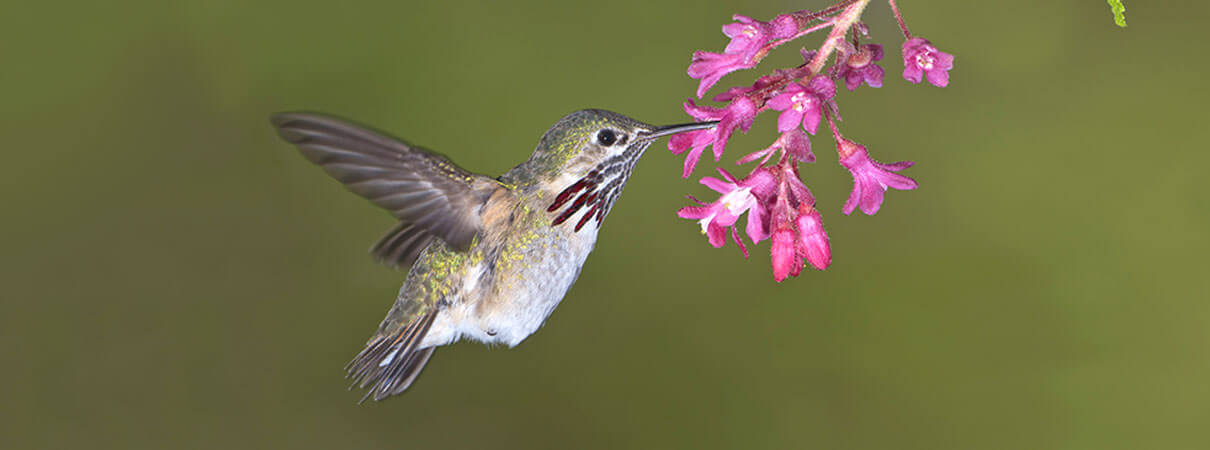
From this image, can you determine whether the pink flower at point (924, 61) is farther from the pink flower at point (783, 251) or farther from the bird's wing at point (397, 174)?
the bird's wing at point (397, 174)

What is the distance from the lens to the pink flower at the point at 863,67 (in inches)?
47.9

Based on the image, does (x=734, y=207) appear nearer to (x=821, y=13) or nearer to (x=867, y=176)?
(x=867, y=176)

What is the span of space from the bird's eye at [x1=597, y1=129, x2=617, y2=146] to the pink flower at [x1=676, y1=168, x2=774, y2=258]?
311 millimetres

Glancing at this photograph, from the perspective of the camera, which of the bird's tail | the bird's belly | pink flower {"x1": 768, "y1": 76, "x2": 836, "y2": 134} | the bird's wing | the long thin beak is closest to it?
pink flower {"x1": 768, "y1": 76, "x2": 836, "y2": 134}

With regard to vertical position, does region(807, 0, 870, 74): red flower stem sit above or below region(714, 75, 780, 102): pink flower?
above

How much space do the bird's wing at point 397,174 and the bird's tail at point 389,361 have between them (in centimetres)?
30

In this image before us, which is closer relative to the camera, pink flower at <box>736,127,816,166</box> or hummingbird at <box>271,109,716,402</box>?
pink flower at <box>736,127,816,166</box>

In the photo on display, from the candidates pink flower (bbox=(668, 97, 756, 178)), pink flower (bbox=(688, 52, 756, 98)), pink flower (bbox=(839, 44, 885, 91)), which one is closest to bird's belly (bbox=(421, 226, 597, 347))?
pink flower (bbox=(668, 97, 756, 178))

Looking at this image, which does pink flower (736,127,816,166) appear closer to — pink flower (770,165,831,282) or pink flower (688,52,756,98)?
pink flower (770,165,831,282)

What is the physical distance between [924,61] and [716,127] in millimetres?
313

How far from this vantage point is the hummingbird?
1.66 meters

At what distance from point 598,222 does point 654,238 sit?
5.87ft

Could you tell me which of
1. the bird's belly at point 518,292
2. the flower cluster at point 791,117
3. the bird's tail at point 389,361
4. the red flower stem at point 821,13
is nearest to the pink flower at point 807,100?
the flower cluster at point 791,117

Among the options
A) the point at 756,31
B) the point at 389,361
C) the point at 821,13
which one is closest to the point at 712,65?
the point at 756,31
